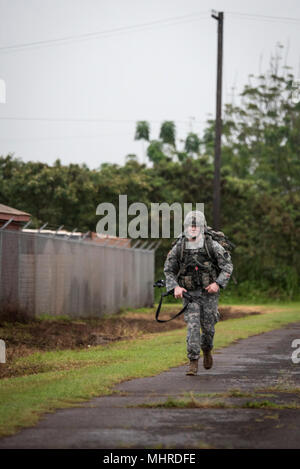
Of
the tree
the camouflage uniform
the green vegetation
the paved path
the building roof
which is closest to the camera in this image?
the paved path

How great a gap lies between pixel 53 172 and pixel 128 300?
14.2 metres

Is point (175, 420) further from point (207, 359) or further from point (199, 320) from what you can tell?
point (207, 359)

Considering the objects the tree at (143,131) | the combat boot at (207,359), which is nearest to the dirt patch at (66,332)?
the combat boot at (207,359)

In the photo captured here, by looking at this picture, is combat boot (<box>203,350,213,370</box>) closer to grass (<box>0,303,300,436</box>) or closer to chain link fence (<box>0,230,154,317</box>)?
grass (<box>0,303,300,436</box>)

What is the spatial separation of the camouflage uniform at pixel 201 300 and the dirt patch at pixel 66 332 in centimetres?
243

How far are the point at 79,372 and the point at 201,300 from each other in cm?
180

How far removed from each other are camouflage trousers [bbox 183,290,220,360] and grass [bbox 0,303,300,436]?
2.17ft

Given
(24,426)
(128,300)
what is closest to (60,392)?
(24,426)

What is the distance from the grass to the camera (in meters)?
7.81

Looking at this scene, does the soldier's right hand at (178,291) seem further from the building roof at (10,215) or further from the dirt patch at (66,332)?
the building roof at (10,215)

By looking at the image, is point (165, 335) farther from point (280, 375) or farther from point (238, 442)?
point (238, 442)

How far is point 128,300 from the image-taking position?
2802 centimetres

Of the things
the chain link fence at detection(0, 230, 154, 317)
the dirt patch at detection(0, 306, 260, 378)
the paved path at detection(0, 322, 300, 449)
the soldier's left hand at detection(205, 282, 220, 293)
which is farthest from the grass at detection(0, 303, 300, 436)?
the chain link fence at detection(0, 230, 154, 317)
